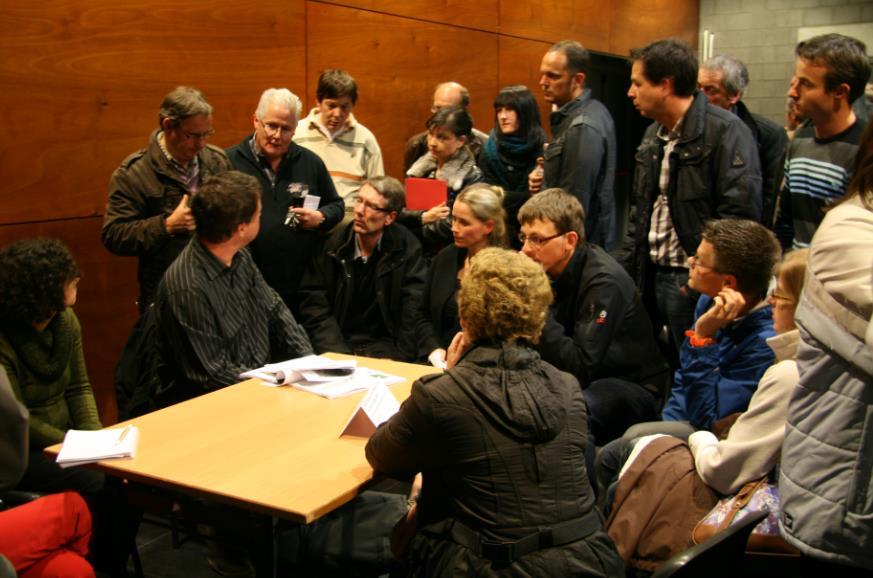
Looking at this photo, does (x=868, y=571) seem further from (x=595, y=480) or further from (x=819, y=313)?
(x=595, y=480)

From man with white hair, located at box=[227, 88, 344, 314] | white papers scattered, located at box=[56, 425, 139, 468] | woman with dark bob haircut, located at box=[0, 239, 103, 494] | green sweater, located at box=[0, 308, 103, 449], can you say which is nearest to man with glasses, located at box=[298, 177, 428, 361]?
man with white hair, located at box=[227, 88, 344, 314]

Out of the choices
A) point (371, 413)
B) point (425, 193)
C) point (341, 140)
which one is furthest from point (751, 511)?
point (341, 140)

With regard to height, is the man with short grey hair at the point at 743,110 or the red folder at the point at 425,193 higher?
the man with short grey hair at the point at 743,110

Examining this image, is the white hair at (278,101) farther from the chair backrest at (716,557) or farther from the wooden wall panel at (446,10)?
the chair backrest at (716,557)

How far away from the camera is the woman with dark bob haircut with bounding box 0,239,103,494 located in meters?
2.84

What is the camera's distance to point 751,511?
221 centimetres

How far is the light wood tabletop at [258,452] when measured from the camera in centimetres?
215

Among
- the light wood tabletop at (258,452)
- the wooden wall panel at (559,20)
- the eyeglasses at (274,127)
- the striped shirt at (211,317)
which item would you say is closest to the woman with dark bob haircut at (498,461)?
the light wood tabletop at (258,452)

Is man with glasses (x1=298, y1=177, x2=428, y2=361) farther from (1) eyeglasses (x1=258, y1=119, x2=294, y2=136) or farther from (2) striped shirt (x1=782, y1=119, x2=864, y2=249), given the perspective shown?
(2) striped shirt (x1=782, y1=119, x2=864, y2=249)

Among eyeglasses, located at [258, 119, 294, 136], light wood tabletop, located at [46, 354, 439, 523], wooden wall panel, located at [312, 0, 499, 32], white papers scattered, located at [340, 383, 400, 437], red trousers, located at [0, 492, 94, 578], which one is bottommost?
red trousers, located at [0, 492, 94, 578]

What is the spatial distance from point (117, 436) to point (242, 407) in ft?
1.30

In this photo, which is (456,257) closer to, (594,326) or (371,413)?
(594,326)

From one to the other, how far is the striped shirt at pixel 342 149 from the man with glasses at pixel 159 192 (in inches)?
35.2

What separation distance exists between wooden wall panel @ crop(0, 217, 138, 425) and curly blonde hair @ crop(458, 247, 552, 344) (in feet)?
7.75
